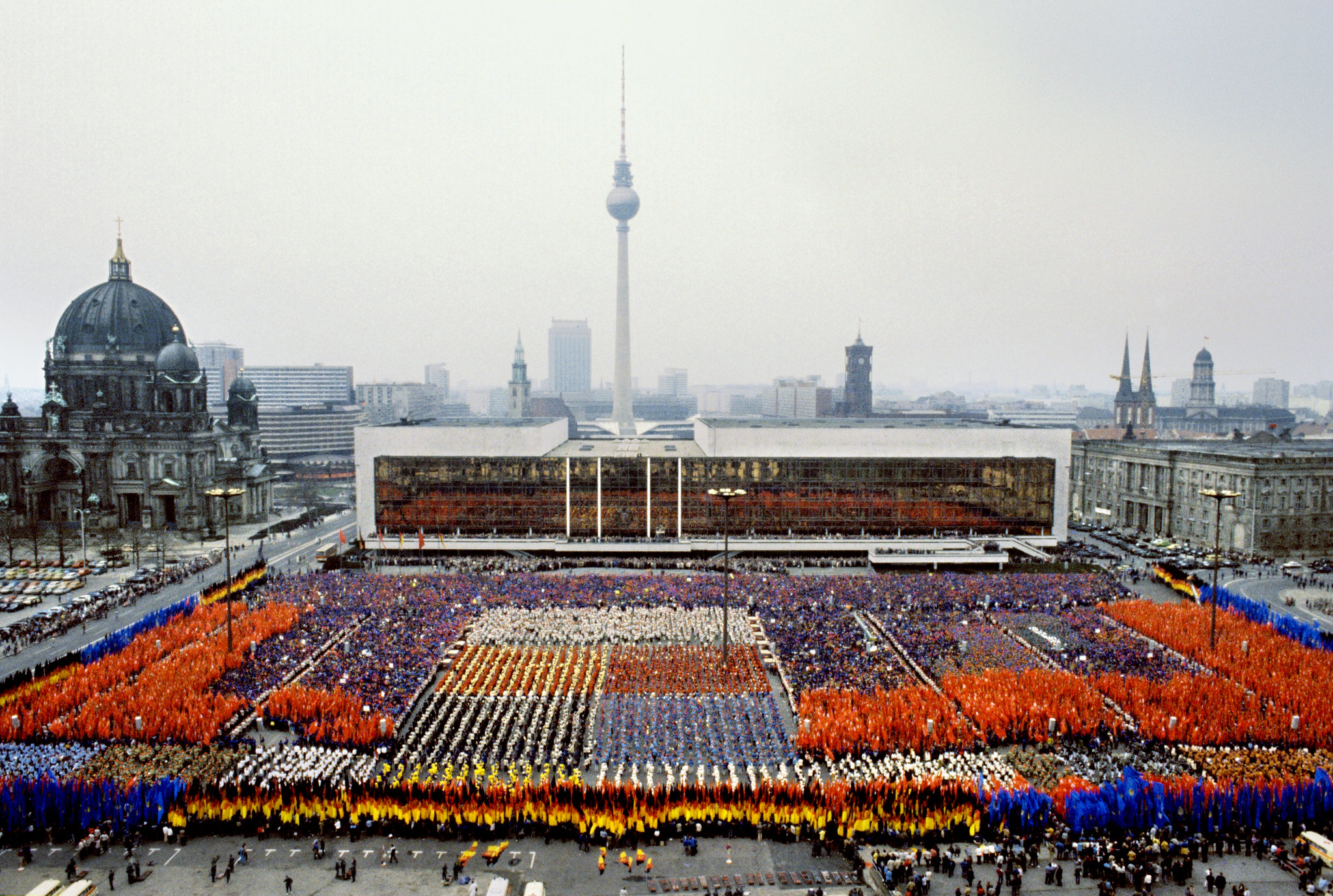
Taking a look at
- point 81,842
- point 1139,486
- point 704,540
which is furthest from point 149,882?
point 1139,486

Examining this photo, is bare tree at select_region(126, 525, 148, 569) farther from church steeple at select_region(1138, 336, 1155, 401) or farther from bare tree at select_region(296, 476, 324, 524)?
church steeple at select_region(1138, 336, 1155, 401)

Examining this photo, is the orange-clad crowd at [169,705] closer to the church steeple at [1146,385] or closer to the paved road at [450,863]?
the paved road at [450,863]

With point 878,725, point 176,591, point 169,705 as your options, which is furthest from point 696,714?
point 176,591

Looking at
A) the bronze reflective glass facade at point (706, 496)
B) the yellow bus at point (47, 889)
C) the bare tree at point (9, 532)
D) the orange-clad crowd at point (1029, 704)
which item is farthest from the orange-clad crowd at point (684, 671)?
the bare tree at point (9, 532)

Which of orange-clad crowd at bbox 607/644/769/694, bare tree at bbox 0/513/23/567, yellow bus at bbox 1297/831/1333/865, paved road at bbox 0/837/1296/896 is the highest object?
bare tree at bbox 0/513/23/567

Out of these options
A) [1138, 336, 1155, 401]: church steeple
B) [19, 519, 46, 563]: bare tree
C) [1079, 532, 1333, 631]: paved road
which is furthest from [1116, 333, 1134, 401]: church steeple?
[19, 519, 46, 563]: bare tree

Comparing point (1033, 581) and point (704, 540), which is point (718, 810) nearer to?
point (1033, 581)
